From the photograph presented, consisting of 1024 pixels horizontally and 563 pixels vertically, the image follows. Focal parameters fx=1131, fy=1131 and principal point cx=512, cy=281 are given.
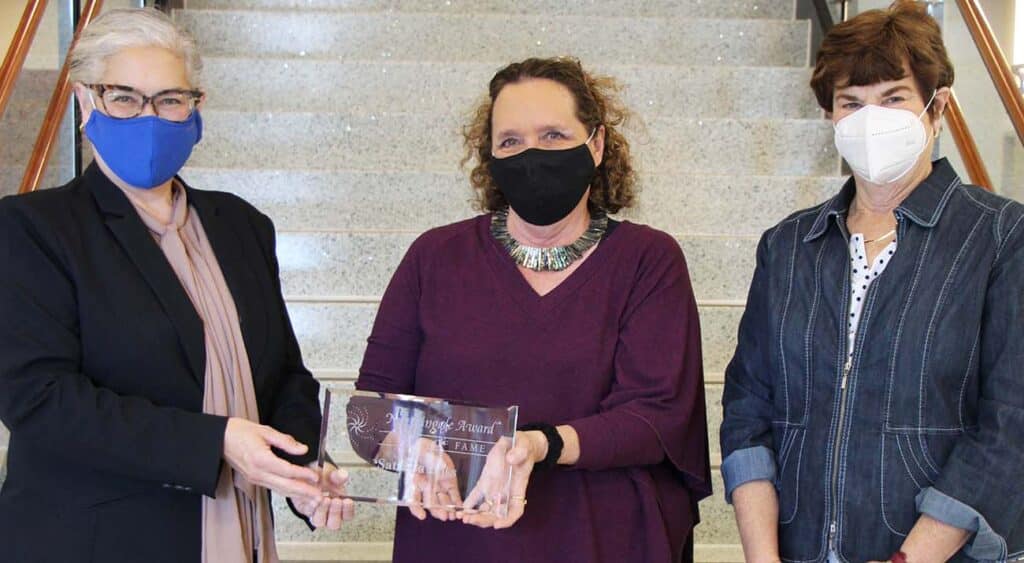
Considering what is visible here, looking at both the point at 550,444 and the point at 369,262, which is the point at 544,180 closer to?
the point at 550,444

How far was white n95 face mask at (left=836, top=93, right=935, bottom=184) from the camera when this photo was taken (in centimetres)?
178

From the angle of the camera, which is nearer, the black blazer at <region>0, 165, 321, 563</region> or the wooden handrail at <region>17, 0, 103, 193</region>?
the black blazer at <region>0, 165, 321, 563</region>

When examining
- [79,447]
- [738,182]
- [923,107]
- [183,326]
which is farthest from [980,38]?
[79,447]

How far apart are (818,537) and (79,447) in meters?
1.15

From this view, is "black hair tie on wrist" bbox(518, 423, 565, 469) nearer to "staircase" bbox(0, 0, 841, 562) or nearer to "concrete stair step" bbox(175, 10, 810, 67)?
"staircase" bbox(0, 0, 841, 562)

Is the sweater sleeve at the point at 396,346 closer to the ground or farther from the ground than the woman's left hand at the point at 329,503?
farther from the ground

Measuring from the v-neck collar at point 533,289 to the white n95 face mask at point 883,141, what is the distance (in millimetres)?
458

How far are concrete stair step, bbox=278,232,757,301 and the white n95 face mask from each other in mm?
2041

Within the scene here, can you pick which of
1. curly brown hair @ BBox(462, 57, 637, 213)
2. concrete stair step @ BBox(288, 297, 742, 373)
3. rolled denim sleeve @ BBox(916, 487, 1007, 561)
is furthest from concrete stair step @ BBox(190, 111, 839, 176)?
rolled denim sleeve @ BBox(916, 487, 1007, 561)

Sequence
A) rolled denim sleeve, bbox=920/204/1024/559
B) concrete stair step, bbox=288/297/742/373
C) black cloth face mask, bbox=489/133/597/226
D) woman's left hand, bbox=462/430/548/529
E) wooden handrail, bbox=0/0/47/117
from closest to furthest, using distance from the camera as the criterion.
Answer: rolled denim sleeve, bbox=920/204/1024/559 < woman's left hand, bbox=462/430/548/529 < black cloth face mask, bbox=489/133/597/226 < wooden handrail, bbox=0/0/47/117 < concrete stair step, bbox=288/297/742/373

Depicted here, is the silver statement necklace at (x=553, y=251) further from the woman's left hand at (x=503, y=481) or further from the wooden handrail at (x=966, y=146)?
the wooden handrail at (x=966, y=146)

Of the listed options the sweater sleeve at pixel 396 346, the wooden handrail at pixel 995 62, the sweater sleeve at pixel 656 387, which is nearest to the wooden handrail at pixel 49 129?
the sweater sleeve at pixel 396 346

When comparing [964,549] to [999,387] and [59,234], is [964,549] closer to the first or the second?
[999,387]

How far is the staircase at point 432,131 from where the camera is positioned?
3730 mm
